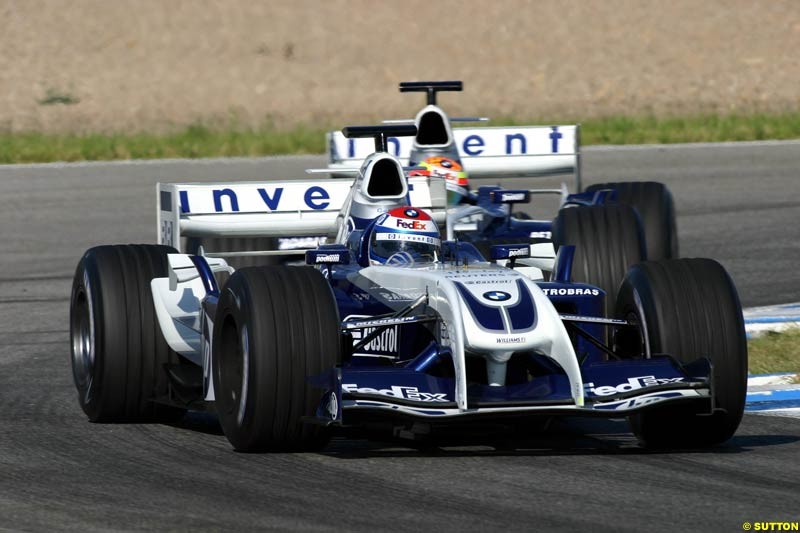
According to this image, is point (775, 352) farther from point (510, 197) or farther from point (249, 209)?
point (249, 209)

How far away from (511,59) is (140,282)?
40.1 m

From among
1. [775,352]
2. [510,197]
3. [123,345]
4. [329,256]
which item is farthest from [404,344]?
[510,197]

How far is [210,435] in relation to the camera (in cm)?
899

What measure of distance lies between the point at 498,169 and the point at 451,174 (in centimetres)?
121

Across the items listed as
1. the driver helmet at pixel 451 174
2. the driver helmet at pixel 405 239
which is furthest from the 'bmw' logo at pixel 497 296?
the driver helmet at pixel 451 174

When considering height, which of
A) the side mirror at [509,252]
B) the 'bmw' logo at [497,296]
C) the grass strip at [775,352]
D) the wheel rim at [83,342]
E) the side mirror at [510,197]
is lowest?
the grass strip at [775,352]

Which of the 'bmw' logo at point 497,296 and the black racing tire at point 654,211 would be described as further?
the black racing tire at point 654,211

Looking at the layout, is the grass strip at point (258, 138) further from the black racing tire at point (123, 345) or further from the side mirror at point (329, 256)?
the side mirror at point (329, 256)

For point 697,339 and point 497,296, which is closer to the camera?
point 497,296

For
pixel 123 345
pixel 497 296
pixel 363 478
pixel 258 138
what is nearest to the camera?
pixel 363 478

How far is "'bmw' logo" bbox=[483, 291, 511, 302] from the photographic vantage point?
7980 mm

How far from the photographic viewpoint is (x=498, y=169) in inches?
641

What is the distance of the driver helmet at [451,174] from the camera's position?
15078mm

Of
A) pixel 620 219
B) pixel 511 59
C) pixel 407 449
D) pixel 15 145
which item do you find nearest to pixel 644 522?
pixel 407 449
